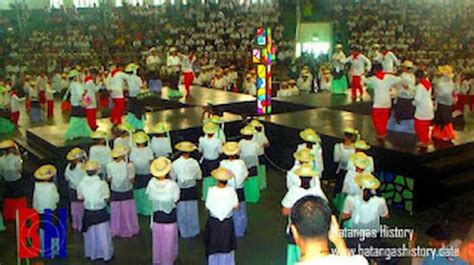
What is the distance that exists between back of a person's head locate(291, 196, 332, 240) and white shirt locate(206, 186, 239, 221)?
3.24m

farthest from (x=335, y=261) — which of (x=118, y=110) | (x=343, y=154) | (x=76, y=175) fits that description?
(x=118, y=110)

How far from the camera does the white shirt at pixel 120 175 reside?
7287mm

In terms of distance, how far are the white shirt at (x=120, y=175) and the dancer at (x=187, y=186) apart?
0.58 meters

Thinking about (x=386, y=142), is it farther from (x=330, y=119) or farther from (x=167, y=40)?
(x=167, y=40)

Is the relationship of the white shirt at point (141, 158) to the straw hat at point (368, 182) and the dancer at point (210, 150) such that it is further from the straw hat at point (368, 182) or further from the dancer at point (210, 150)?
the straw hat at point (368, 182)

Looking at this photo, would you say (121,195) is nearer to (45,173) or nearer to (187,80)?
(45,173)

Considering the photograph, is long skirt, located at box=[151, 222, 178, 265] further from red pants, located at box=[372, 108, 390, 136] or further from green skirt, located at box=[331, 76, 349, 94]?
green skirt, located at box=[331, 76, 349, 94]

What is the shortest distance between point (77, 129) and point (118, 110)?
1081 mm

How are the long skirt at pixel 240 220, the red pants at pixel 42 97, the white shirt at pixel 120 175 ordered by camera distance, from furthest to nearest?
the red pants at pixel 42 97, the long skirt at pixel 240 220, the white shirt at pixel 120 175

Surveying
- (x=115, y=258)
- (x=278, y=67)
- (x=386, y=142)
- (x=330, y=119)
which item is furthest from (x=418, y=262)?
(x=278, y=67)

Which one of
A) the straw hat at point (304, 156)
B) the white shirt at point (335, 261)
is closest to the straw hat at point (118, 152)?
the straw hat at point (304, 156)

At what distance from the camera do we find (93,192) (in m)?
6.62

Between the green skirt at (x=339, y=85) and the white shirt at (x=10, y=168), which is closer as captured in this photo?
the white shirt at (x=10, y=168)

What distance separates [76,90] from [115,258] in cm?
373
